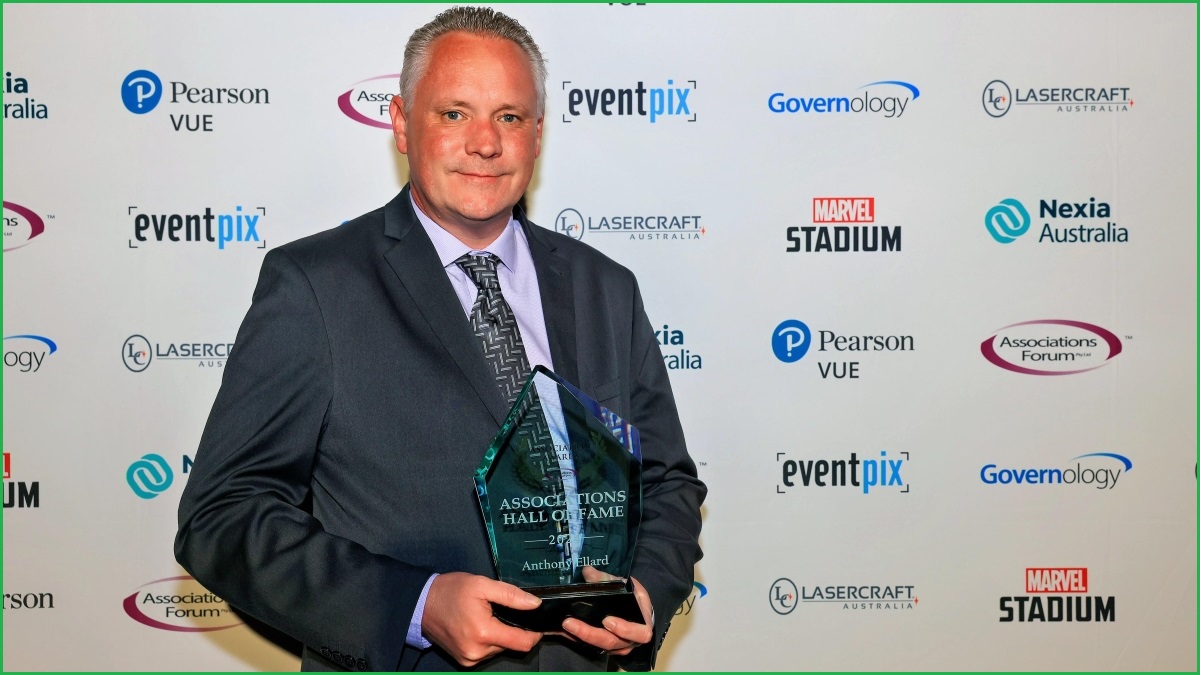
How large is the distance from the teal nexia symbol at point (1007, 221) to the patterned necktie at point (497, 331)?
1788 millimetres

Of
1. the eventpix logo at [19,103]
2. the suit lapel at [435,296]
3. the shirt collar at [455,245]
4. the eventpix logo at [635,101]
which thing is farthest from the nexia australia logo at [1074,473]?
the eventpix logo at [19,103]

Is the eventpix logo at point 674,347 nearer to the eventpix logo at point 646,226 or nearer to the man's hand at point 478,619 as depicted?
the eventpix logo at point 646,226

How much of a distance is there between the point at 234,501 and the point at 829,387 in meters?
1.85

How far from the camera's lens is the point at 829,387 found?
2.88m

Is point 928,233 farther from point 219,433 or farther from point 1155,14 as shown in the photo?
point 219,433

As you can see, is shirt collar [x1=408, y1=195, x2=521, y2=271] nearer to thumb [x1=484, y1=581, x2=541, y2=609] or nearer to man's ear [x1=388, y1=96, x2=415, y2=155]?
man's ear [x1=388, y1=96, x2=415, y2=155]

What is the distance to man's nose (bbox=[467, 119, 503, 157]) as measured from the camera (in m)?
1.64

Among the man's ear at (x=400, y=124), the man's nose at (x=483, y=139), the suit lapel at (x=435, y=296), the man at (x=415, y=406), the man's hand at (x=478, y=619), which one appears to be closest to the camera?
the man's hand at (x=478, y=619)

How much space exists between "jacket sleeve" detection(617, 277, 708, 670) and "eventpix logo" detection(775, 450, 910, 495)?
1.05 metres

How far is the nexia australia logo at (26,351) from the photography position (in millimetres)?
2775

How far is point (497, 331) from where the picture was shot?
160 cm

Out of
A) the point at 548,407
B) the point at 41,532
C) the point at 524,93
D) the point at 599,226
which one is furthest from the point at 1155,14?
the point at 41,532

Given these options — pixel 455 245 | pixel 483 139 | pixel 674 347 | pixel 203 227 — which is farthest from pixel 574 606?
pixel 203 227

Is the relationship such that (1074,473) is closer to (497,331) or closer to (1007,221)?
(1007,221)
